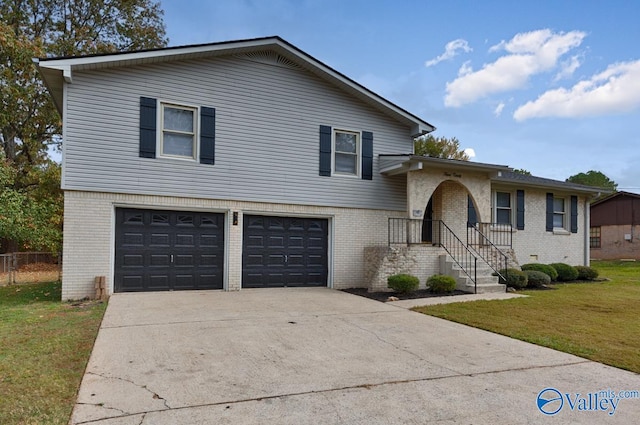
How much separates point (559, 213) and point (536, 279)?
19.5 feet

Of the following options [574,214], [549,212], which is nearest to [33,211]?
[549,212]

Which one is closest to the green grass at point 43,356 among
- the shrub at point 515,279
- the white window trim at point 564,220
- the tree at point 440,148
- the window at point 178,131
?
the window at point 178,131

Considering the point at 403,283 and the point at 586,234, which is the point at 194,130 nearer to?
the point at 403,283

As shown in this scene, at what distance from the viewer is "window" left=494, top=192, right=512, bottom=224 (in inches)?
628

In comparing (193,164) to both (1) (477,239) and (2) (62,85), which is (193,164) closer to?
(2) (62,85)

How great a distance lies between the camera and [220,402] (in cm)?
386

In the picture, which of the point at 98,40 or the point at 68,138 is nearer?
the point at 68,138

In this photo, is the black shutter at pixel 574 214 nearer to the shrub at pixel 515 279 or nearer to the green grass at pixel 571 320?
the green grass at pixel 571 320

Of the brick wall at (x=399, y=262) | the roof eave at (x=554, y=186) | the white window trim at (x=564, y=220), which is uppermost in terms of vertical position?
the roof eave at (x=554, y=186)

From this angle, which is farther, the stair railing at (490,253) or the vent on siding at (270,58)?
the stair railing at (490,253)

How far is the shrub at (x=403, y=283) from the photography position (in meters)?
10.8

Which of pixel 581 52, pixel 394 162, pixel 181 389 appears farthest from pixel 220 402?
pixel 581 52

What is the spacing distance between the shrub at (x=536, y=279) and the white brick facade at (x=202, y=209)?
4227 millimetres

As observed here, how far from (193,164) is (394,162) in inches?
226
